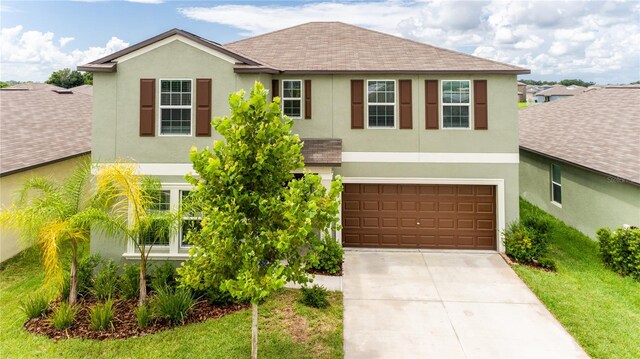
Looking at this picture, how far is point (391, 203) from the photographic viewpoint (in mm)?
13898

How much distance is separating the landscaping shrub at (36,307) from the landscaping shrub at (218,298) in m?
3.88

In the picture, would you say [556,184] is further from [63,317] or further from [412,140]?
[63,317]

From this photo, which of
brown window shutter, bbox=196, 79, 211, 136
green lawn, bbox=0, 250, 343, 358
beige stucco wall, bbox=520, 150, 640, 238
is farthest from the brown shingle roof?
green lawn, bbox=0, 250, 343, 358

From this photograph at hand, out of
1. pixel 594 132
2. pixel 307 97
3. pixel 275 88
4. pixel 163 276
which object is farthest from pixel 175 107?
pixel 594 132

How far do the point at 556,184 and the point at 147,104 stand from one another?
1686 cm

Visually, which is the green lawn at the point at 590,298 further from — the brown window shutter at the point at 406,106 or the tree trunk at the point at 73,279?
the tree trunk at the point at 73,279

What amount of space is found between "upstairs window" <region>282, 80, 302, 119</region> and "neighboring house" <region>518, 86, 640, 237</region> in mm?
10740

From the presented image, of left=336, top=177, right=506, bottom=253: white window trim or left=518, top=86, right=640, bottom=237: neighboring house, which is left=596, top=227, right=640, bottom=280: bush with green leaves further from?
left=336, top=177, right=506, bottom=253: white window trim

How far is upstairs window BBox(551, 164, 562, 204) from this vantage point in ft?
54.6

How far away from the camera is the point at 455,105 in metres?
13.5

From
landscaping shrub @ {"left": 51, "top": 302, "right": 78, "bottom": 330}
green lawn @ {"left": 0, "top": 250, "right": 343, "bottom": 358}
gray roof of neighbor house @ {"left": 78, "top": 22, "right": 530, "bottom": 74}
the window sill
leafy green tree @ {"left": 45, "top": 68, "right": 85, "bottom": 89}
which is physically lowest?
green lawn @ {"left": 0, "top": 250, "right": 343, "bottom": 358}

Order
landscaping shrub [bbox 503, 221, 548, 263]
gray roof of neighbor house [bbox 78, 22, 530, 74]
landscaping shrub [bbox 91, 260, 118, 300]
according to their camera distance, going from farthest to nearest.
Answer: landscaping shrub [bbox 503, 221, 548, 263] → gray roof of neighbor house [bbox 78, 22, 530, 74] → landscaping shrub [bbox 91, 260, 118, 300]

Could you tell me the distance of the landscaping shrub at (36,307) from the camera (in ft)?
29.8

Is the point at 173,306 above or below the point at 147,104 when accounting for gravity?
below
